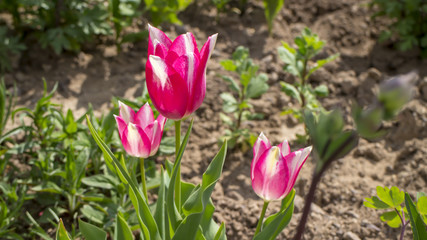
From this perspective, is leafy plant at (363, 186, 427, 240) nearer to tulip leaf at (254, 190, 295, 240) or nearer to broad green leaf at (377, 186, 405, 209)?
broad green leaf at (377, 186, 405, 209)

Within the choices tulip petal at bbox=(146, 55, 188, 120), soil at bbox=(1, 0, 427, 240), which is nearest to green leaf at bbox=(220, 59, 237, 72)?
soil at bbox=(1, 0, 427, 240)

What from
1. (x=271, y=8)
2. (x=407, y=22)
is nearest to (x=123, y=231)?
(x=271, y=8)

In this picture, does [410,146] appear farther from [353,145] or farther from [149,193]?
[353,145]

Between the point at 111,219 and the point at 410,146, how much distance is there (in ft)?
4.55

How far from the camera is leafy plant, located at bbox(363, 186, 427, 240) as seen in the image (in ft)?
4.44

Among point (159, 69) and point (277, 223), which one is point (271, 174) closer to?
point (277, 223)

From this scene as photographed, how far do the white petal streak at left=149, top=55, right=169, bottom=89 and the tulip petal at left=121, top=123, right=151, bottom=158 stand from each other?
177mm

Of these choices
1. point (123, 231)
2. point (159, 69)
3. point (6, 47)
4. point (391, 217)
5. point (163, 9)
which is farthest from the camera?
point (163, 9)

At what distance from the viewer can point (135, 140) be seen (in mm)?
1297

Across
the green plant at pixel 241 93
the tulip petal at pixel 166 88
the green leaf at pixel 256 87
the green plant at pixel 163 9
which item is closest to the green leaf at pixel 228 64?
the green plant at pixel 241 93

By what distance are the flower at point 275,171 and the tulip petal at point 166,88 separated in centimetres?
22

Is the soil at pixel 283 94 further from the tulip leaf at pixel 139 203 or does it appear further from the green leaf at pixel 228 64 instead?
the tulip leaf at pixel 139 203

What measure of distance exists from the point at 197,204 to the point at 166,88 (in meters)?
0.34

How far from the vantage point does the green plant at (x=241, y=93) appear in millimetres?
2318
